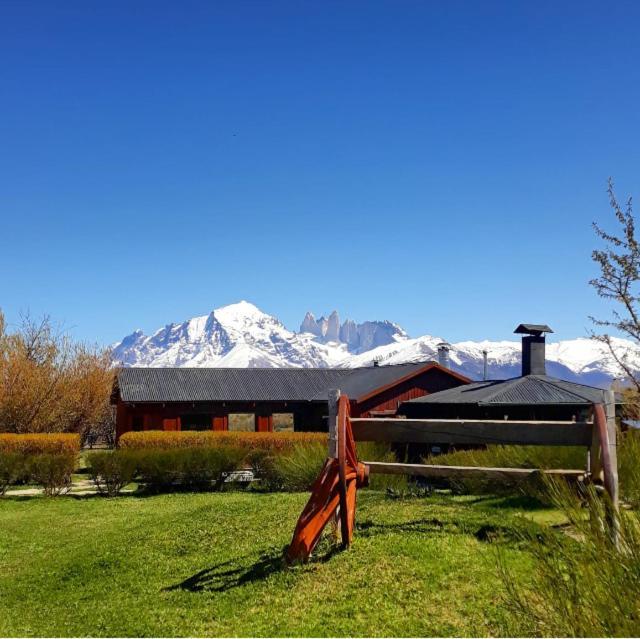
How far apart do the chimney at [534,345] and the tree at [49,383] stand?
72.1 feet

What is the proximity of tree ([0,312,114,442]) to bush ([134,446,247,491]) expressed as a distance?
14637 mm

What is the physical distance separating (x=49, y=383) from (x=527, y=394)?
2234 cm

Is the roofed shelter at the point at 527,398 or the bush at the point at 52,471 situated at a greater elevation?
the roofed shelter at the point at 527,398

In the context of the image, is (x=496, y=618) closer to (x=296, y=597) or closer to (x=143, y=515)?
(x=296, y=597)

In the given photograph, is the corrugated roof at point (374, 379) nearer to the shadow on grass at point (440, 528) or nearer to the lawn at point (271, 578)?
the lawn at point (271, 578)

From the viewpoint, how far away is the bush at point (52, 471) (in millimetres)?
20609

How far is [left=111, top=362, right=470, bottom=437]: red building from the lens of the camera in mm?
35438

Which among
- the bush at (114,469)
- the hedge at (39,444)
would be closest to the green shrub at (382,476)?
the bush at (114,469)

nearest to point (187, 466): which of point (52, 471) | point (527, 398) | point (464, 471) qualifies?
point (52, 471)

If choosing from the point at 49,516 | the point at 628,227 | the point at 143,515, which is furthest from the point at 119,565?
Answer: the point at 628,227

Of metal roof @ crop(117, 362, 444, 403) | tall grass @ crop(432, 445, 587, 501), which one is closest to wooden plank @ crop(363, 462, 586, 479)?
tall grass @ crop(432, 445, 587, 501)

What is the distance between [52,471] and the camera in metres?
20.6

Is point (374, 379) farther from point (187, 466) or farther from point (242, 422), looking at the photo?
point (187, 466)

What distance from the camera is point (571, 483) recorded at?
7887mm
